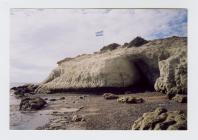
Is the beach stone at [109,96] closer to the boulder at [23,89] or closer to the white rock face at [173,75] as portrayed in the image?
the white rock face at [173,75]

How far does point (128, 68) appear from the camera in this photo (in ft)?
7.91

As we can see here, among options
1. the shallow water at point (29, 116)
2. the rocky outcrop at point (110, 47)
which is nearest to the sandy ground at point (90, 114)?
the shallow water at point (29, 116)

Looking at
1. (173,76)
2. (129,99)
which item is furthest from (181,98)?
(129,99)

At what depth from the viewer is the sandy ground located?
Result: 238cm

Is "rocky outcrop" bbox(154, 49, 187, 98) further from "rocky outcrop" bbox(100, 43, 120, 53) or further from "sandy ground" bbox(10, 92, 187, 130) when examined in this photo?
"rocky outcrop" bbox(100, 43, 120, 53)

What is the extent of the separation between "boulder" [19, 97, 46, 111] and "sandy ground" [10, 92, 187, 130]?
24mm

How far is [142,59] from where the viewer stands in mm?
2418

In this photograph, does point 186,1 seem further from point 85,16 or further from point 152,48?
point 85,16

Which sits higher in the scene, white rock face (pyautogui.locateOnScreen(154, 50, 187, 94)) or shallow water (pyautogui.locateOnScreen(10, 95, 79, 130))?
white rock face (pyautogui.locateOnScreen(154, 50, 187, 94))

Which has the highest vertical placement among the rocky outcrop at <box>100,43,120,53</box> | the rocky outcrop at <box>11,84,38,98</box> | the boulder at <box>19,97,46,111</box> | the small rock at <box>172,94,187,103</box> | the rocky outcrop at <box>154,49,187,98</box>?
the rocky outcrop at <box>100,43,120,53</box>

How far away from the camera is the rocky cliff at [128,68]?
7.83 feet

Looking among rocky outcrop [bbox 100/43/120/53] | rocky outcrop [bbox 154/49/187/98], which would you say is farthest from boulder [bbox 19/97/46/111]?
rocky outcrop [bbox 154/49/187/98]

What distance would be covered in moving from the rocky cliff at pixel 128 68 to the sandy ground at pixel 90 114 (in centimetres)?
8

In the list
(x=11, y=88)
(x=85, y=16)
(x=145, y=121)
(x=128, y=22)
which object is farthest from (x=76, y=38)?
(x=145, y=121)
